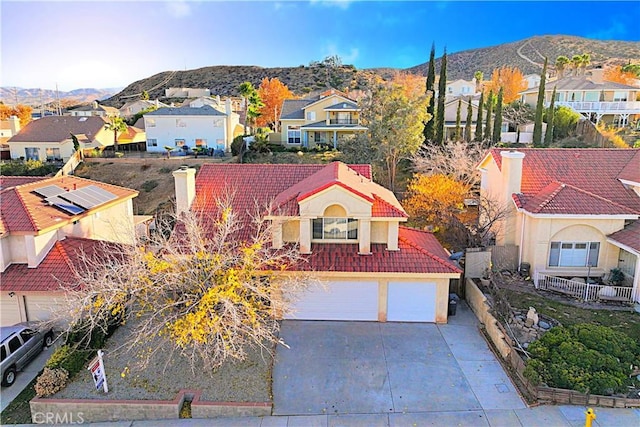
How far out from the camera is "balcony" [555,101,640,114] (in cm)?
5188

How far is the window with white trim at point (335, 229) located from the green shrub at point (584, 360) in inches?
346

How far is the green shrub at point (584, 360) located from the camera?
13906 millimetres

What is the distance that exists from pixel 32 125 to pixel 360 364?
195ft

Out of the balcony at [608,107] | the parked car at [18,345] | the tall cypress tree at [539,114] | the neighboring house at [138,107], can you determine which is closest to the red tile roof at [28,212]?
the parked car at [18,345]

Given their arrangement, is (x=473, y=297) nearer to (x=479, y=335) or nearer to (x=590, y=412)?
(x=479, y=335)

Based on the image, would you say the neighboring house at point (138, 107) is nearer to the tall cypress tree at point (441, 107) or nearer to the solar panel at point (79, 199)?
the tall cypress tree at point (441, 107)

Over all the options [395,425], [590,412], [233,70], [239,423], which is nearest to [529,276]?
[590,412]

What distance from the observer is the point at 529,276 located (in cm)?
2289

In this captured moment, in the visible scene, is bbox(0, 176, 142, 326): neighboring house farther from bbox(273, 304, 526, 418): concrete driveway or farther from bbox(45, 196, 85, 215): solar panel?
bbox(273, 304, 526, 418): concrete driveway

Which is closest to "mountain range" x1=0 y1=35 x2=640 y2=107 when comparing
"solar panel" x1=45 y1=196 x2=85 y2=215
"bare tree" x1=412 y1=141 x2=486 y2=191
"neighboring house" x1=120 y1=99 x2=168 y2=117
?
"neighboring house" x1=120 y1=99 x2=168 y2=117

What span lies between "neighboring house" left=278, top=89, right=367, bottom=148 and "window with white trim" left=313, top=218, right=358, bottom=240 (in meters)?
31.8

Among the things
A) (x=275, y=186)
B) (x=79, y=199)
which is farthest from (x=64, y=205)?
(x=275, y=186)

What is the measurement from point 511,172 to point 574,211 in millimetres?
3800

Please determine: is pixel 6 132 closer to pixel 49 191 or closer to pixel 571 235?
pixel 49 191
